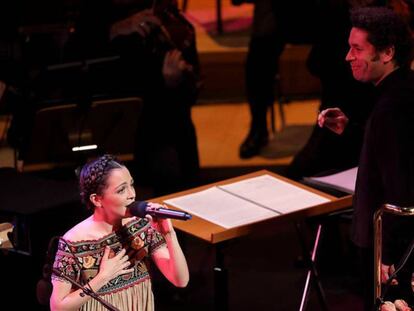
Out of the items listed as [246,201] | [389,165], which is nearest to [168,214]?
[389,165]

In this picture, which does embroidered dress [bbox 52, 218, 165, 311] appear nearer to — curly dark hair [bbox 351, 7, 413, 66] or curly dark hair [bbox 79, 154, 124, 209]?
curly dark hair [bbox 79, 154, 124, 209]

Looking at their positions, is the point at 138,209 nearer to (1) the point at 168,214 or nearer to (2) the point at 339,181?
(1) the point at 168,214

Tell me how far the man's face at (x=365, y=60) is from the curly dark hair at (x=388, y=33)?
0.02 meters

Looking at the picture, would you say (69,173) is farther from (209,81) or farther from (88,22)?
(209,81)

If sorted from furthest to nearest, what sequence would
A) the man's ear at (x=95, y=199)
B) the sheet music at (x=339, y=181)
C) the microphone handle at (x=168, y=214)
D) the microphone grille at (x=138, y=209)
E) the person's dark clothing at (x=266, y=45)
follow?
the person's dark clothing at (x=266, y=45)
the sheet music at (x=339, y=181)
the man's ear at (x=95, y=199)
the microphone grille at (x=138, y=209)
the microphone handle at (x=168, y=214)

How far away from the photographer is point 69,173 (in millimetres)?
5277

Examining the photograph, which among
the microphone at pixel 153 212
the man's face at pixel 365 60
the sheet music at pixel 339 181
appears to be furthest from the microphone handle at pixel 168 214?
the sheet music at pixel 339 181

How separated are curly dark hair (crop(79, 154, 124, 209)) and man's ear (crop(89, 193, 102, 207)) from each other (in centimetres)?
1

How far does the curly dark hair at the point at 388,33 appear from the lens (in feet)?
13.6

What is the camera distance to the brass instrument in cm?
386

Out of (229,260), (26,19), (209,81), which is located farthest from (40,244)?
(209,81)

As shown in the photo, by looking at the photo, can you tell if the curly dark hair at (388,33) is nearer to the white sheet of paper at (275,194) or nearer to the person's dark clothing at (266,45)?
the white sheet of paper at (275,194)

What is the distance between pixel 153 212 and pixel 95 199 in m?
0.27

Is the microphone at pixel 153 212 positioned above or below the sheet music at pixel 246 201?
above
